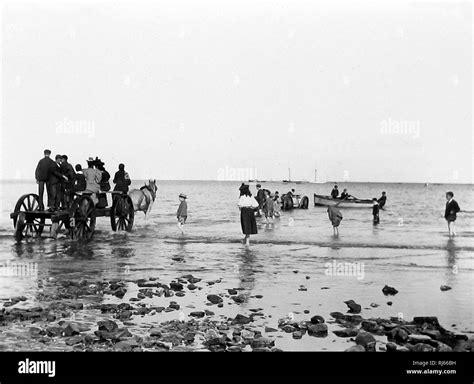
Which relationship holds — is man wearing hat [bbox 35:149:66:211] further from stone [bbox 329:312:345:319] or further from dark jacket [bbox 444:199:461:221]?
dark jacket [bbox 444:199:461:221]

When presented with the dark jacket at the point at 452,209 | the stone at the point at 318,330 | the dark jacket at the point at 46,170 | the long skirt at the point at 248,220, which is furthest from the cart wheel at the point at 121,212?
the stone at the point at 318,330

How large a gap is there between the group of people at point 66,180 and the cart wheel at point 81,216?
30 centimetres

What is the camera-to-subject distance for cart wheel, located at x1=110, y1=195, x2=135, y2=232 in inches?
762

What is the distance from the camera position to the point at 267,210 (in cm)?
3080

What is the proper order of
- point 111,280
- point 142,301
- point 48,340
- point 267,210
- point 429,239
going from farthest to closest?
point 267,210 < point 429,239 < point 111,280 < point 142,301 < point 48,340

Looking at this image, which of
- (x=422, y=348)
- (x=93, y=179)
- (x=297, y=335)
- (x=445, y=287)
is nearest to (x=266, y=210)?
(x=93, y=179)

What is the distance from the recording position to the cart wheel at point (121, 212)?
1936cm

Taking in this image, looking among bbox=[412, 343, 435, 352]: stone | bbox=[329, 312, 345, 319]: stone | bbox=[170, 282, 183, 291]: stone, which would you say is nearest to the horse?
bbox=[170, 282, 183, 291]: stone

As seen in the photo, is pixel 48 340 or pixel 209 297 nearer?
pixel 48 340

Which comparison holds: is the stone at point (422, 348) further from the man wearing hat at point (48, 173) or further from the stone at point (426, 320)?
the man wearing hat at point (48, 173)

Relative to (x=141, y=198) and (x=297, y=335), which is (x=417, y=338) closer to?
(x=297, y=335)
